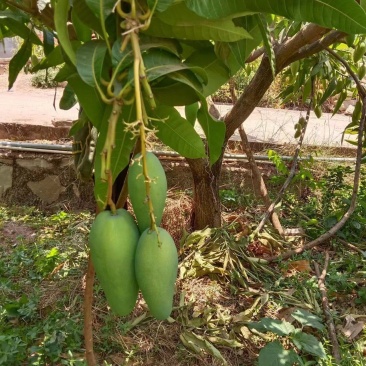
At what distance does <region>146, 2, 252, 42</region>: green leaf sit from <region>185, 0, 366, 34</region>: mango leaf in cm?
3

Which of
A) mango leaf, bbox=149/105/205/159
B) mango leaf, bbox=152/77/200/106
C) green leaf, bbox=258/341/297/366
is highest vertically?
mango leaf, bbox=152/77/200/106

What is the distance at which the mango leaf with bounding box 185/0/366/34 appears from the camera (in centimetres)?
63

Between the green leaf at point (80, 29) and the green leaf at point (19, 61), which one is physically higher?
the green leaf at point (80, 29)

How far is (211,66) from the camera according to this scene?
30.5 inches

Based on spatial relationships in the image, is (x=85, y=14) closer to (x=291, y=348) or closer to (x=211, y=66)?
(x=211, y=66)

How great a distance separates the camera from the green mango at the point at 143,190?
0.64 metres

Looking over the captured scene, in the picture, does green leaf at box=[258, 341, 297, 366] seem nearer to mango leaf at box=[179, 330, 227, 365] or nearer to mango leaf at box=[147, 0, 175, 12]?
mango leaf at box=[179, 330, 227, 365]

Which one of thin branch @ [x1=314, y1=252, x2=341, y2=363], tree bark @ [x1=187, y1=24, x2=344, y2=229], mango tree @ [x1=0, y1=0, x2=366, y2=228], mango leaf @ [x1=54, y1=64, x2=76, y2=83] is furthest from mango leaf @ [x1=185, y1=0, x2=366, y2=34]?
thin branch @ [x1=314, y1=252, x2=341, y2=363]

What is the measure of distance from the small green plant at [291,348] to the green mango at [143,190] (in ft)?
4.38

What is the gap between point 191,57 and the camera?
0.78 meters

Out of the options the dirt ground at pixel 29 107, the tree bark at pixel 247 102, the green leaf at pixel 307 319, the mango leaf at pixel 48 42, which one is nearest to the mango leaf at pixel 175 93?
the mango leaf at pixel 48 42

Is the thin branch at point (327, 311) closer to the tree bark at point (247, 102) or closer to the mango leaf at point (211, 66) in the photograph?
the tree bark at point (247, 102)

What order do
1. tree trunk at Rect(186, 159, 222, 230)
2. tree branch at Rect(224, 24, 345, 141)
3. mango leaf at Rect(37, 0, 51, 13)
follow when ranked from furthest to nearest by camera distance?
tree trunk at Rect(186, 159, 222, 230)
tree branch at Rect(224, 24, 345, 141)
mango leaf at Rect(37, 0, 51, 13)

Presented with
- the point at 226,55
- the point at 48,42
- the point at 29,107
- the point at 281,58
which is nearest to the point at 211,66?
the point at 226,55
